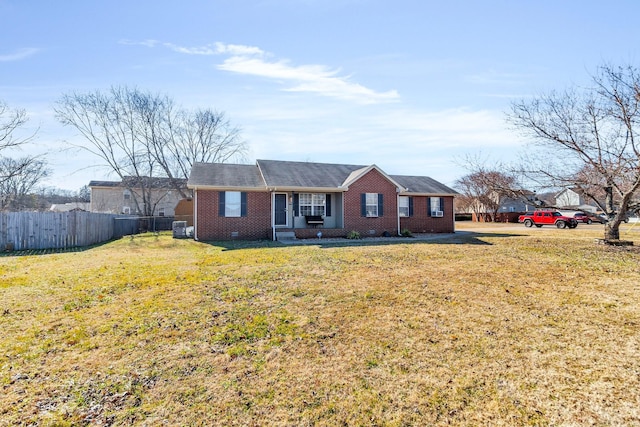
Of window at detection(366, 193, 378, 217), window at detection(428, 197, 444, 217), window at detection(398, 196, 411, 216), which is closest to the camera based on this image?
window at detection(366, 193, 378, 217)

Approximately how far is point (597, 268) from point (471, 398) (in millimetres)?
8055

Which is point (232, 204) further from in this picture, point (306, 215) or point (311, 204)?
point (311, 204)

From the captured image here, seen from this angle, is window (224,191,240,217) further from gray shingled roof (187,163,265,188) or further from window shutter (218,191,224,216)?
gray shingled roof (187,163,265,188)

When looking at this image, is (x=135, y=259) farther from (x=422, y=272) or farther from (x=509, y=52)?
(x=509, y=52)

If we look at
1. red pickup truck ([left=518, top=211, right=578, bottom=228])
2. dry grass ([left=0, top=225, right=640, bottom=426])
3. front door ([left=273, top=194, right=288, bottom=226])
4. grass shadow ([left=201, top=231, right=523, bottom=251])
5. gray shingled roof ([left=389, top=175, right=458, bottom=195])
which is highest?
gray shingled roof ([left=389, top=175, right=458, bottom=195])

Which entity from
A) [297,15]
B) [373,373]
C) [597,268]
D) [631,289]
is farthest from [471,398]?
[297,15]

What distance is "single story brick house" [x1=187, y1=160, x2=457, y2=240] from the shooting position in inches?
627

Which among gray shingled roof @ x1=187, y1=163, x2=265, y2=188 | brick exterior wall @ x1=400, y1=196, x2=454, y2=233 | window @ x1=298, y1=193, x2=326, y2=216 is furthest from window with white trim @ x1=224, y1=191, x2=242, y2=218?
brick exterior wall @ x1=400, y1=196, x2=454, y2=233

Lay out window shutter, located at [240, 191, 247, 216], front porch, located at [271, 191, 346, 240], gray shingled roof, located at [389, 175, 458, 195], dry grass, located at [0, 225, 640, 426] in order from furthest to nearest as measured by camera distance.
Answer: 1. gray shingled roof, located at [389, 175, 458, 195]
2. front porch, located at [271, 191, 346, 240]
3. window shutter, located at [240, 191, 247, 216]
4. dry grass, located at [0, 225, 640, 426]

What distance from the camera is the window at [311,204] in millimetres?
17375

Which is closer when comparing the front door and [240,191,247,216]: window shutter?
[240,191,247,216]: window shutter

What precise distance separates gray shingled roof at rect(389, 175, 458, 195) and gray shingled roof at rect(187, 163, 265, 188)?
8600mm

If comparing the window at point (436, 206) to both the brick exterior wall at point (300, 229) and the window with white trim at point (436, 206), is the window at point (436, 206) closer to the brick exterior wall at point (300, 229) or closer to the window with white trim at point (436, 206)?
the window with white trim at point (436, 206)

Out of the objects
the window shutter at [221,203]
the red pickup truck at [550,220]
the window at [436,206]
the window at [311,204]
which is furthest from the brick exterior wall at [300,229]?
the red pickup truck at [550,220]
